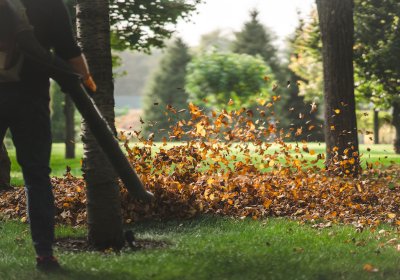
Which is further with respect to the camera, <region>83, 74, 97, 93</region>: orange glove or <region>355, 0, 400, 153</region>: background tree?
<region>355, 0, 400, 153</region>: background tree

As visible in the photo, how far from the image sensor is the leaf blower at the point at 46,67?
4.05 metres

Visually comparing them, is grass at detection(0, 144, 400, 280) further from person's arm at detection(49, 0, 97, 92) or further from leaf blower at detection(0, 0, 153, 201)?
person's arm at detection(49, 0, 97, 92)

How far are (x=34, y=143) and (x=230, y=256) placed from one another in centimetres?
173

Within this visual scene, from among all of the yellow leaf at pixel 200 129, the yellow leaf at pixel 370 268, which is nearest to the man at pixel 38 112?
the yellow leaf at pixel 370 268

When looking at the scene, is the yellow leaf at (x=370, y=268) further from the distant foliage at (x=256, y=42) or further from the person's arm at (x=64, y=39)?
the distant foliage at (x=256, y=42)

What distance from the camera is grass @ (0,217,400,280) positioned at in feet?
14.5

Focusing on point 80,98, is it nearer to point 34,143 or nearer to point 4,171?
point 34,143

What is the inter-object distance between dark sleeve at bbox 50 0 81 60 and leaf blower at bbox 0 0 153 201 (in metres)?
0.13

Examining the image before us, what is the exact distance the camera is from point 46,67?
4121 mm

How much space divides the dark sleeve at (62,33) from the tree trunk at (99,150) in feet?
2.89

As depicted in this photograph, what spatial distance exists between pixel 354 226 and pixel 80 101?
3561 millimetres


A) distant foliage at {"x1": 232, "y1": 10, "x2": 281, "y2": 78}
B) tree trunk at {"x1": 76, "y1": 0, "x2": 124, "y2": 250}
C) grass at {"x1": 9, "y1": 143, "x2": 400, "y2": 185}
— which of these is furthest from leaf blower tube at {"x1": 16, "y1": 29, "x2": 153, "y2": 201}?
distant foliage at {"x1": 232, "y1": 10, "x2": 281, "y2": 78}

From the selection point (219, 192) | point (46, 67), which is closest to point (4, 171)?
point (219, 192)

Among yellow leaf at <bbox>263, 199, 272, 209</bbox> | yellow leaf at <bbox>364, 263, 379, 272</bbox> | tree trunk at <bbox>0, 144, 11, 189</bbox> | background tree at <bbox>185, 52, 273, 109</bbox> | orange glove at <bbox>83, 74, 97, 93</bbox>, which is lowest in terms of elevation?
yellow leaf at <bbox>364, 263, 379, 272</bbox>
